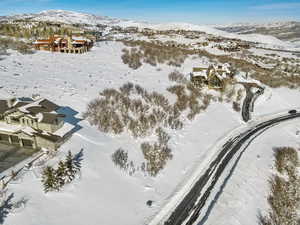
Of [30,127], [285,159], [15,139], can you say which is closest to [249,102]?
[285,159]

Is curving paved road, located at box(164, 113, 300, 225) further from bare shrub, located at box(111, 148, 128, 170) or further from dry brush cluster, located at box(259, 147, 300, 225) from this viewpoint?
bare shrub, located at box(111, 148, 128, 170)

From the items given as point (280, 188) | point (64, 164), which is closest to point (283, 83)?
point (280, 188)

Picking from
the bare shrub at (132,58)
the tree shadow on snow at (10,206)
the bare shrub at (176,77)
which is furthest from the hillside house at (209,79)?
the tree shadow on snow at (10,206)

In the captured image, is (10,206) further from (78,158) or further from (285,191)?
(285,191)

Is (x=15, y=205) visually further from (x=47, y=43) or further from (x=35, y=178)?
(x=47, y=43)

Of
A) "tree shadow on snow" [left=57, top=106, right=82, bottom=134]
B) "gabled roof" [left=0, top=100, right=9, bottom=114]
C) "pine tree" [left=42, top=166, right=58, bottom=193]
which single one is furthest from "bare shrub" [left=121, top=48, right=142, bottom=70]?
"pine tree" [left=42, top=166, right=58, bottom=193]

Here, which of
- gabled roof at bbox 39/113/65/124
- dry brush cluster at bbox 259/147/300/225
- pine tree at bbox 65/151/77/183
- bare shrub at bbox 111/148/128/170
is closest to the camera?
pine tree at bbox 65/151/77/183

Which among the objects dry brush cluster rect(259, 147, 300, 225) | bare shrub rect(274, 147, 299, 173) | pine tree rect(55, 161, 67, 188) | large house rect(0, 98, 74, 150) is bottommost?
dry brush cluster rect(259, 147, 300, 225)

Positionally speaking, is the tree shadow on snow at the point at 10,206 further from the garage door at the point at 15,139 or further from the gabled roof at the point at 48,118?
the gabled roof at the point at 48,118
